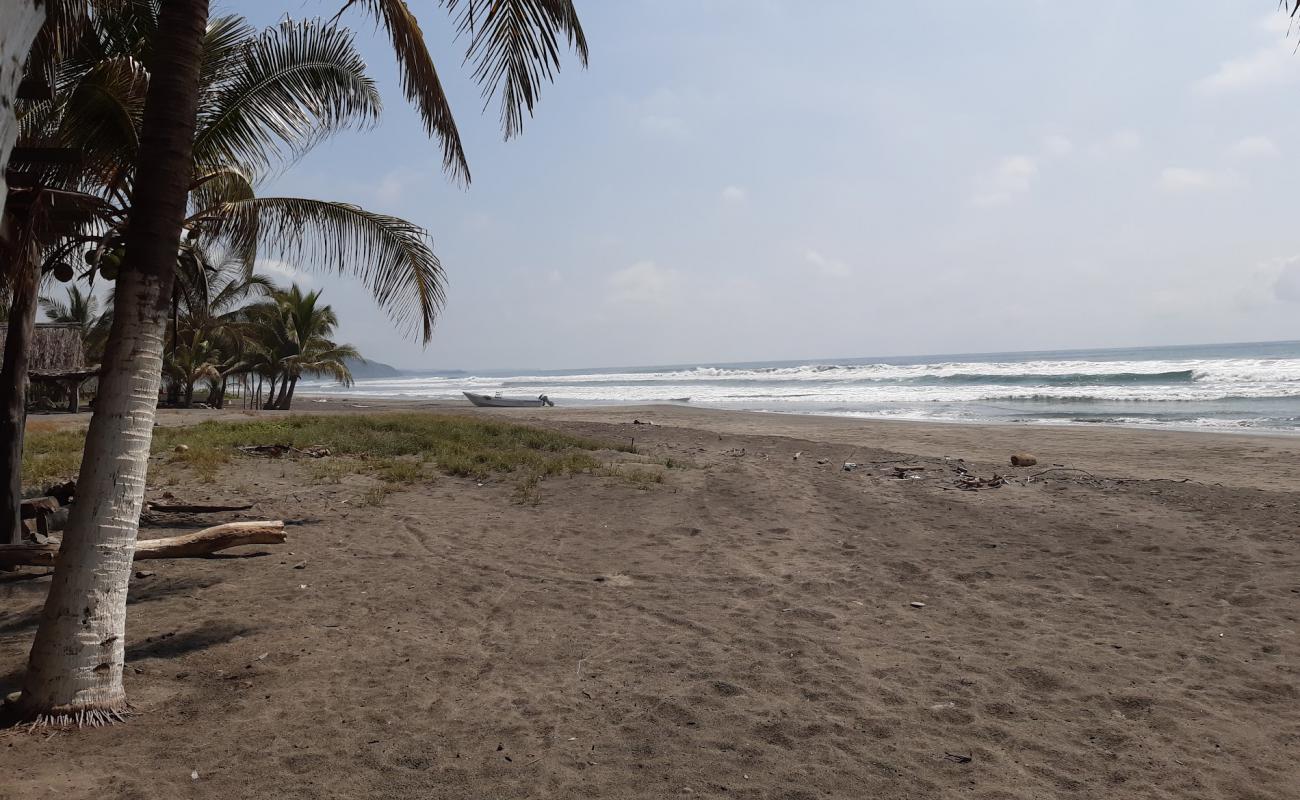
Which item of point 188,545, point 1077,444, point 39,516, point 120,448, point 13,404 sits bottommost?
point 1077,444

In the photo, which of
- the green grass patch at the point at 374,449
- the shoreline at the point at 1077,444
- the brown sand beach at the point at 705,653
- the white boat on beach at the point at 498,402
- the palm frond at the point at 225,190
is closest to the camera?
the brown sand beach at the point at 705,653

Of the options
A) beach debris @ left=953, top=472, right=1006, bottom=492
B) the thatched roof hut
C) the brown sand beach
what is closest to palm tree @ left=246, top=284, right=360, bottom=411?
the thatched roof hut

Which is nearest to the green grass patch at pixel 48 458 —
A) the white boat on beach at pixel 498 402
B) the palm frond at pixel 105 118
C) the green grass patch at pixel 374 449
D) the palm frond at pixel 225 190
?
the green grass patch at pixel 374 449

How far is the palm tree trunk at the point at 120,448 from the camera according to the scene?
328 cm

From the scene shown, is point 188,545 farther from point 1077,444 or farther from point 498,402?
point 498,402

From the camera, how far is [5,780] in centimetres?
283

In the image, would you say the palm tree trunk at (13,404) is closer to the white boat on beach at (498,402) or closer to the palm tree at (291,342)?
the palm tree at (291,342)

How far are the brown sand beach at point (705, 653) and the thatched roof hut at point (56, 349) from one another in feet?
28.1

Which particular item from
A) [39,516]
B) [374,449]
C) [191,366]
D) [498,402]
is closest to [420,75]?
[39,516]

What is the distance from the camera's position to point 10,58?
2.09 m

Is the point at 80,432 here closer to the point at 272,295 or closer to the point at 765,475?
the point at 765,475

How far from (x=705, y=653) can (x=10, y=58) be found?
3.95 metres

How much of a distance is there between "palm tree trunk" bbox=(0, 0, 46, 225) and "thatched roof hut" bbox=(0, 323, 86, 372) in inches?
585

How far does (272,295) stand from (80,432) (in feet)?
51.8
